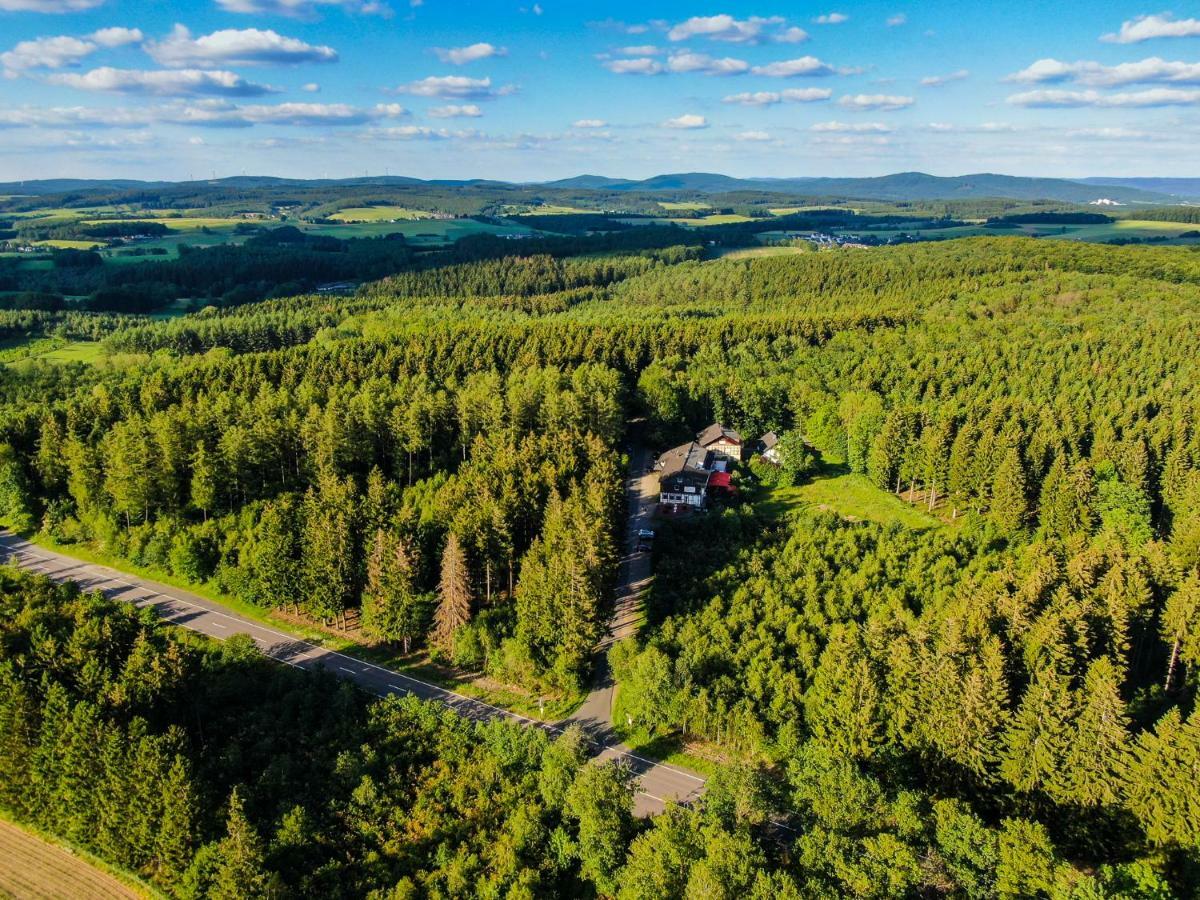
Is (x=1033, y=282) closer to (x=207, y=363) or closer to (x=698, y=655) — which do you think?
(x=698, y=655)

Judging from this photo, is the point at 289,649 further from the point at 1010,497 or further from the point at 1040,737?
the point at 1010,497

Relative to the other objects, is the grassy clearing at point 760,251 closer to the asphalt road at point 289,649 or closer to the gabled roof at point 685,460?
the gabled roof at point 685,460

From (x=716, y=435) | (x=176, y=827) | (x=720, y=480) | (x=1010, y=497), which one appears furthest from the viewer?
(x=716, y=435)

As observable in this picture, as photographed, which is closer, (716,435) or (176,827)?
(176,827)

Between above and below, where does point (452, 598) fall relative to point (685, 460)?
below

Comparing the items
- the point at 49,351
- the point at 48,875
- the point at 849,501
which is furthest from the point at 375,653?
the point at 49,351

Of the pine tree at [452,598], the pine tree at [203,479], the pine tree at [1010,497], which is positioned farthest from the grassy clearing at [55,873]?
the pine tree at [1010,497]

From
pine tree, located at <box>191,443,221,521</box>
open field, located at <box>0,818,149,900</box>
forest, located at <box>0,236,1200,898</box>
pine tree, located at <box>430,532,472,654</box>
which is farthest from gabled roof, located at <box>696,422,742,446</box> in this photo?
open field, located at <box>0,818,149,900</box>
